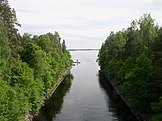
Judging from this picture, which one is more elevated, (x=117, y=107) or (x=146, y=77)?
(x=146, y=77)

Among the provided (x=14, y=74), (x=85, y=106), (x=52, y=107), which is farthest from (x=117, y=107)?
(x=14, y=74)

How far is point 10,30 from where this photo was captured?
49.7m

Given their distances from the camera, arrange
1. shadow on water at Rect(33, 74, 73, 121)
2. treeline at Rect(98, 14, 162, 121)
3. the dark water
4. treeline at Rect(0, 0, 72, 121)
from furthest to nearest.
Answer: shadow on water at Rect(33, 74, 73, 121)
the dark water
treeline at Rect(98, 14, 162, 121)
treeline at Rect(0, 0, 72, 121)

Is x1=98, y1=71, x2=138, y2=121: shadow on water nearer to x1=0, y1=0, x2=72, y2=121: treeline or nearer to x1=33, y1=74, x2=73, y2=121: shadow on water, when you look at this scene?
x1=33, y1=74, x2=73, y2=121: shadow on water

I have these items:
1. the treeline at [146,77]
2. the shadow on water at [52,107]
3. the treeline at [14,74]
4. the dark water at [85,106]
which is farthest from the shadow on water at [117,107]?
the treeline at [14,74]

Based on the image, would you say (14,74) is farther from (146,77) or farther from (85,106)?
(85,106)

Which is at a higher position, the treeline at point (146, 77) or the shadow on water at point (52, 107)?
the treeline at point (146, 77)

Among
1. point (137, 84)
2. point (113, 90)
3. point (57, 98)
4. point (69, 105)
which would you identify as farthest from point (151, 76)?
point (113, 90)

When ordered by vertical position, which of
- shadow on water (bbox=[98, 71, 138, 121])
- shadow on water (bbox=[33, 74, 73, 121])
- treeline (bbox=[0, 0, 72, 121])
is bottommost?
shadow on water (bbox=[33, 74, 73, 121])

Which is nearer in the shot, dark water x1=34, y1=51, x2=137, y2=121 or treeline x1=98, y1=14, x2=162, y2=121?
treeline x1=98, y1=14, x2=162, y2=121

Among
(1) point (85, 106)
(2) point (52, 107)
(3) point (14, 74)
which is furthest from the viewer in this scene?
(1) point (85, 106)

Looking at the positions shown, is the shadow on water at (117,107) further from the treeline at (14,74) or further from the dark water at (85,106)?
the treeline at (14,74)

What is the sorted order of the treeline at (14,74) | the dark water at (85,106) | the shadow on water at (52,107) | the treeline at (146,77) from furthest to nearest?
A: the shadow on water at (52,107) → the dark water at (85,106) → the treeline at (146,77) → the treeline at (14,74)

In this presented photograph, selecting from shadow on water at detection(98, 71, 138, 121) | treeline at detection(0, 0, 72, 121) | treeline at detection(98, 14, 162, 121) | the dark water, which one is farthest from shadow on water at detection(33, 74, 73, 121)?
treeline at detection(98, 14, 162, 121)
